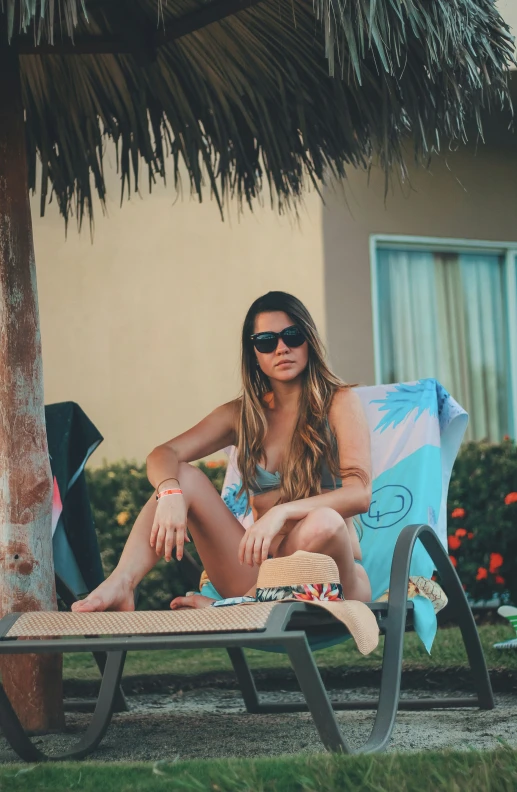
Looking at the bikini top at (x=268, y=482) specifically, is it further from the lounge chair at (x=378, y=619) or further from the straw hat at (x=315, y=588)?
the straw hat at (x=315, y=588)

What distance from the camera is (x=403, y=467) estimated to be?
416 cm

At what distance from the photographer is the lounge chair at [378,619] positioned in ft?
8.13

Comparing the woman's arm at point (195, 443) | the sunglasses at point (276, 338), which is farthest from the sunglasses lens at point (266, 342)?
the woman's arm at point (195, 443)

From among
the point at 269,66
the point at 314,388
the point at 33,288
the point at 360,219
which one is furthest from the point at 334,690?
the point at 360,219

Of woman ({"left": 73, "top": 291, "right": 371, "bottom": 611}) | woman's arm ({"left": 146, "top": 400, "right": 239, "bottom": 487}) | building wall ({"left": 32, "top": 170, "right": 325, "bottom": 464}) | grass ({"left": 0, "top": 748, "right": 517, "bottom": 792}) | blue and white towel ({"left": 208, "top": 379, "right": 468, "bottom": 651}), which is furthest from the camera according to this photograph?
building wall ({"left": 32, "top": 170, "right": 325, "bottom": 464})

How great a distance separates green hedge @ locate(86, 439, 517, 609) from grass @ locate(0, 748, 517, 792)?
12.0 feet

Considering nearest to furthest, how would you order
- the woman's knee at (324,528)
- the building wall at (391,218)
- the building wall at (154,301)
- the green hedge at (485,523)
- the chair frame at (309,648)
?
the chair frame at (309,648) → the woman's knee at (324,528) → the green hedge at (485,523) → the building wall at (154,301) → the building wall at (391,218)

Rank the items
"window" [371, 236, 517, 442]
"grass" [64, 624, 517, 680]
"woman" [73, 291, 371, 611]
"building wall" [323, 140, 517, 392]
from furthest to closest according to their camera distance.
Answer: "window" [371, 236, 517, 442] < "building wall" [323, 140, 517, 392] < "grass" [64, 624, 517, 680] < "woman" [73, 291, 371, 611]

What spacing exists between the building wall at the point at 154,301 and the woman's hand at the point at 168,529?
393 cm

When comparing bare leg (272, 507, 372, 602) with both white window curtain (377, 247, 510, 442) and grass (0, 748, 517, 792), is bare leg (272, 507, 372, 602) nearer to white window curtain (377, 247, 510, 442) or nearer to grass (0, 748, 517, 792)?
grass (0, 748, 517, 792)

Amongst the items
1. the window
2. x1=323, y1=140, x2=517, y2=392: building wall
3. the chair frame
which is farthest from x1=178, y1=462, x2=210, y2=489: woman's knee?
the window

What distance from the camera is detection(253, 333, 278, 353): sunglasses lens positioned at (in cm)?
357

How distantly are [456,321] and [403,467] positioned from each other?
3782 millimetres

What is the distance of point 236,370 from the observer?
7168 millimetres
